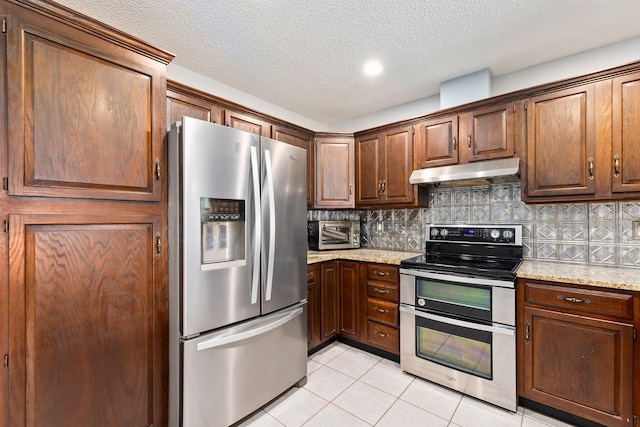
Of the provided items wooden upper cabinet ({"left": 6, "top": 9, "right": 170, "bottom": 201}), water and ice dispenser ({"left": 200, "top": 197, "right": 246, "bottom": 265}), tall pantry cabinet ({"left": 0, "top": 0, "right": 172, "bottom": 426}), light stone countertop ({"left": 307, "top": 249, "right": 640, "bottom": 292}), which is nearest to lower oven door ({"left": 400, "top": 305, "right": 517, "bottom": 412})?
light stone countertop ({"left": 307, "top": 249, "right": 640, "bottom": 292})

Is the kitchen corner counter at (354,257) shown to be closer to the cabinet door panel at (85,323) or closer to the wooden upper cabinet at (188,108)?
the cabinet door panel at (85,323)

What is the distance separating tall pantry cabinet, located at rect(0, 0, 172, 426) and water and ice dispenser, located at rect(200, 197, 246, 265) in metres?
0.23

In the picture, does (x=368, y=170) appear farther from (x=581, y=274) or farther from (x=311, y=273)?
(x=581, y=274)

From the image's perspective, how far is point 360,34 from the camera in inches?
78.8

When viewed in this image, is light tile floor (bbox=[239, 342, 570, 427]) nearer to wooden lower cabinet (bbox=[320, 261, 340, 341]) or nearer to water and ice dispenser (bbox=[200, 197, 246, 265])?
wooden lower cabinet (bbox=[320, 261, 340, 341])

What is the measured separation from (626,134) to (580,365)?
153 cm

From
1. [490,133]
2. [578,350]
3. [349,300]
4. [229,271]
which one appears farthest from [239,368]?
[490,133]

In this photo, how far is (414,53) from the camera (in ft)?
7.31

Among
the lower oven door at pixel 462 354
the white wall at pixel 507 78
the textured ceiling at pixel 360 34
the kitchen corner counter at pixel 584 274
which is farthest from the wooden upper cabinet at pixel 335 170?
the kitchen corner counter at pixel 584 274

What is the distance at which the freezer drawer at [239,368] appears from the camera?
5.19ft

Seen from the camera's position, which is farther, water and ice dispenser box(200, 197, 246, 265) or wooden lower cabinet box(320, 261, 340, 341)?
wooden lower cabinet box(320, 261, 340, 341)

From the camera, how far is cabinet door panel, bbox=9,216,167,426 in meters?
1.20

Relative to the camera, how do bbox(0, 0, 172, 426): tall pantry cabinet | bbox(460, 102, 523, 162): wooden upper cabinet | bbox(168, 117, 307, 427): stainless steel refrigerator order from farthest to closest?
bbox(460, 102, 523, 162): wooden upper cabinet
bbox(168, 117, 307, 427): stainless steel refrigerator
bbox(0, 0, 172, 426): tall pantry cabinet

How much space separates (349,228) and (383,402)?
5.79 feet
